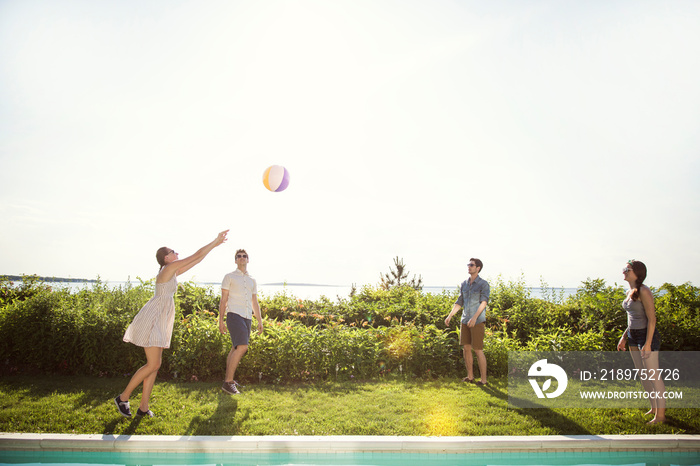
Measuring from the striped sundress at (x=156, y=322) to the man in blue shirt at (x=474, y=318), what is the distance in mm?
3985

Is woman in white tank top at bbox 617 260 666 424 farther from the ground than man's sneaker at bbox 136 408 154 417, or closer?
farther from the ground

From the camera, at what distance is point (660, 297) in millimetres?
8523

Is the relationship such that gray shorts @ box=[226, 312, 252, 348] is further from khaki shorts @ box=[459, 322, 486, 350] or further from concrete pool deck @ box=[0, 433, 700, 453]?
khaki shorts @ box=[459, 322, 486, 350]

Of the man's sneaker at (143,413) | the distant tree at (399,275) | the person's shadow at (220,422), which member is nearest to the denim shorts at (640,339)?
the person's shadow at (220,422)

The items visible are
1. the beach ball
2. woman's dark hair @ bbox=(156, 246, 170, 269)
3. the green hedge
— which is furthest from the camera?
the beach ball

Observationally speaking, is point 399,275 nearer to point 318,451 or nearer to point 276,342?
point 276,342

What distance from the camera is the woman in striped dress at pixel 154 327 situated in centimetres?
488

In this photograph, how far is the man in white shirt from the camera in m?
6.03

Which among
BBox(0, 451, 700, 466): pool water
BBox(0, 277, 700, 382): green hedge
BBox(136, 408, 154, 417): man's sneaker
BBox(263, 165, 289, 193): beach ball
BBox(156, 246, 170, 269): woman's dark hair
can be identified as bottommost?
BBox(0, 451, 700, 466): pool water

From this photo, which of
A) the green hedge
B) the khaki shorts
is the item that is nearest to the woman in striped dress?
the green hedge

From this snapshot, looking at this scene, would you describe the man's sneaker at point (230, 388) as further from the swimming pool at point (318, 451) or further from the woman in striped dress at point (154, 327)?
the swimming pool at point (318, 451)

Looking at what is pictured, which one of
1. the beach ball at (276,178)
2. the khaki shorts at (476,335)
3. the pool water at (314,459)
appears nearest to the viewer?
the pool water at (314,459)

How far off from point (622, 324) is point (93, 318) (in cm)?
956

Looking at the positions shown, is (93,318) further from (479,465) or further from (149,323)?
(479,465)
